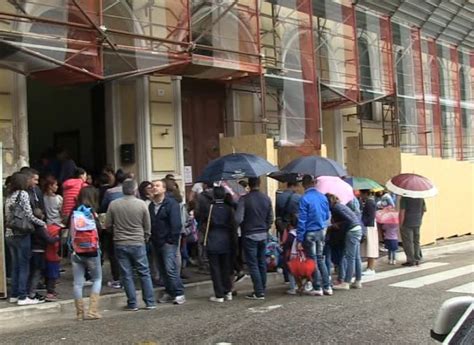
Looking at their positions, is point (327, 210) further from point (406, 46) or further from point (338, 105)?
point (406, 46)

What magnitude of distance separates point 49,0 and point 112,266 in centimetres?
434

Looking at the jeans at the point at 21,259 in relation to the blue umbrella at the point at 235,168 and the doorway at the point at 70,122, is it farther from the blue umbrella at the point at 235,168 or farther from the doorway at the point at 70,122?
the doorway at the point at 70,122

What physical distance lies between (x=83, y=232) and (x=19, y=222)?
3.23 feet

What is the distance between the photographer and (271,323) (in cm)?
726

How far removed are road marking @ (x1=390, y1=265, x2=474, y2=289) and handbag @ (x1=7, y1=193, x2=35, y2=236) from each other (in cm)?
556

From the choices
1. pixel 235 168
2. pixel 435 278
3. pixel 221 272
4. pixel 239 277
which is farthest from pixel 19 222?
pixel 435 278

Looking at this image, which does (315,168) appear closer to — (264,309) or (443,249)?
(264,309)

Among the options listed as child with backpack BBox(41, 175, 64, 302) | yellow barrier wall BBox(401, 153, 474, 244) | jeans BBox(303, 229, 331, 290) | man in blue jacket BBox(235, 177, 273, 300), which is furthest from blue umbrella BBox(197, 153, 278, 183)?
yellow barrier wall BBox(401, 153, 474, 244)

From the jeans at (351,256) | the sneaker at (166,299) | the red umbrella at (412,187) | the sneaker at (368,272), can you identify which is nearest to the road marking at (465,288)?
the jeans at (351,256)

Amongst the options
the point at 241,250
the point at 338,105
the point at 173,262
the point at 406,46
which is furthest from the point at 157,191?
the point at 406,46

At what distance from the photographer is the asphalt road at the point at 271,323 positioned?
6.60 meters

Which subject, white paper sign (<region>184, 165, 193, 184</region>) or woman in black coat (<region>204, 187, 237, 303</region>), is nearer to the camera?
woman in black coat (<region>204, 187, 237, 303</region>)

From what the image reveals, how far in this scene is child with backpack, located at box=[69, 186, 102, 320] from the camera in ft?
24.5

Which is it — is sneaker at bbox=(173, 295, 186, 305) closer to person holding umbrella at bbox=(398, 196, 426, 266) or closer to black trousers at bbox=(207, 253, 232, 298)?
black trousers at bbox=(207, 253, 232, 298)
